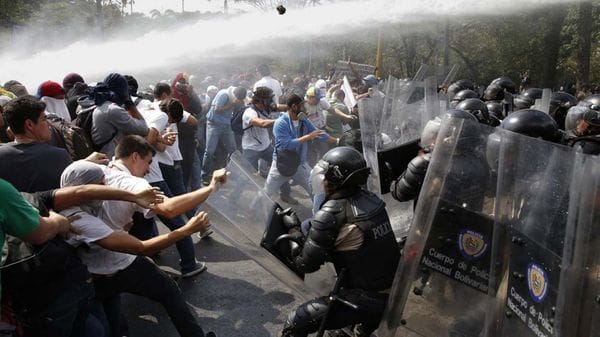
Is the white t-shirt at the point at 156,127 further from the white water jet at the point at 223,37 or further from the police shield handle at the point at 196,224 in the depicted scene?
the white water jet at the point at 223,37

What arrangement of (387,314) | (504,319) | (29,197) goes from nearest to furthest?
1. (504,319)
2. (29,197)
3. (387,314)

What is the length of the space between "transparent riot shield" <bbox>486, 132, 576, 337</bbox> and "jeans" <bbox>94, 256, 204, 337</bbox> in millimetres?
1845

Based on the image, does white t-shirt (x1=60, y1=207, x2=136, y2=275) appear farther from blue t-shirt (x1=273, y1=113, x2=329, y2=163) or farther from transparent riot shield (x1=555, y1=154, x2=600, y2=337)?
blue t-shirt (x1=273, y1=113, x2=329, y2=163)

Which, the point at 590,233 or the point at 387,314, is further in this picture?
the point at 387,314

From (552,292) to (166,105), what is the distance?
412 centimetres

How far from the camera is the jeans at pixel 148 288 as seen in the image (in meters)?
2.97

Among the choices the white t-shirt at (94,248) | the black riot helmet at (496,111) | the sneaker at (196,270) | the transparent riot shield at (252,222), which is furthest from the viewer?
the black riot helmet at (496,111)

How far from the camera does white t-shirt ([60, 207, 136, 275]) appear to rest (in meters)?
2.66

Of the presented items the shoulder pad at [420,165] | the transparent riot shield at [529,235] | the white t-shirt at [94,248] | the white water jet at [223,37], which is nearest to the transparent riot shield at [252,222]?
the white t-shirt at [94,248]

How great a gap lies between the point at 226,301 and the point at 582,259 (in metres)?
3.19

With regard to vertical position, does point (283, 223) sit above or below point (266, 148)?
above

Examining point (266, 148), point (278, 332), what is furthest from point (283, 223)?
point (266, 148)

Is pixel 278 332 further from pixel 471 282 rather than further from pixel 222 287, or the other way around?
pixel 471 282

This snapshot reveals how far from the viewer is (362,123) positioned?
17.4ft
